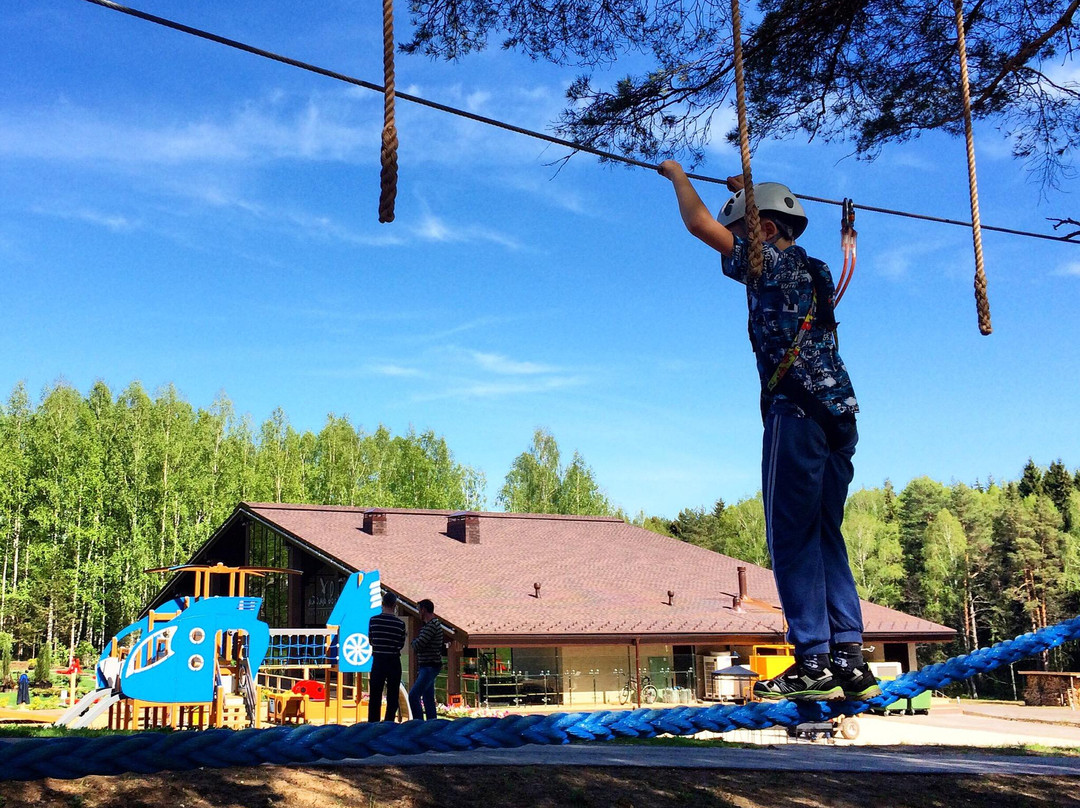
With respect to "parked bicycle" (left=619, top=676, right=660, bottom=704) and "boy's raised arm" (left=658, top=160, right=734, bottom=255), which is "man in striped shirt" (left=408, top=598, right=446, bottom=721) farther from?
"parked bicycle" (left=619, top=676, right=660, bottom=704)

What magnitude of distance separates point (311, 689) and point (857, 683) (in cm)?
1801

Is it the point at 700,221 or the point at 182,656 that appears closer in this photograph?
the point at 700,221

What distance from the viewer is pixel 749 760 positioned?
10.7m

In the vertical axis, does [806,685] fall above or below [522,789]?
above

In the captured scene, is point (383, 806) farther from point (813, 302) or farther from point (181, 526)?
point (181, 526)

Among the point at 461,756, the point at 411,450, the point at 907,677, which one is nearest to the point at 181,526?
the point at 411,450

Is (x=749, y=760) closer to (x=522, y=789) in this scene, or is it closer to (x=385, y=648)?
(x=522, y=789)

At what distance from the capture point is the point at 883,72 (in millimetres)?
8250

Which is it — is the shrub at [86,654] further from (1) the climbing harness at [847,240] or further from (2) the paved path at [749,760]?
(1) the climbing harness at [847,240]

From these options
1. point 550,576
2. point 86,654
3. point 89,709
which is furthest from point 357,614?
point 86,654

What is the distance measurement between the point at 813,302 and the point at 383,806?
215 inches

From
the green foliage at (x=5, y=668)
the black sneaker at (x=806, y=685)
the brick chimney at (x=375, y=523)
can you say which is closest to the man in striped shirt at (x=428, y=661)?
the black sneaker at (x=806, y=685)

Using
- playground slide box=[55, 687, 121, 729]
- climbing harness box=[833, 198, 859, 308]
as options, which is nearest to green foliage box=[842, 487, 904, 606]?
playground slide box=[55, 687, 121, 729]

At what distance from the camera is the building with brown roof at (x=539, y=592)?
27406 millimetres
